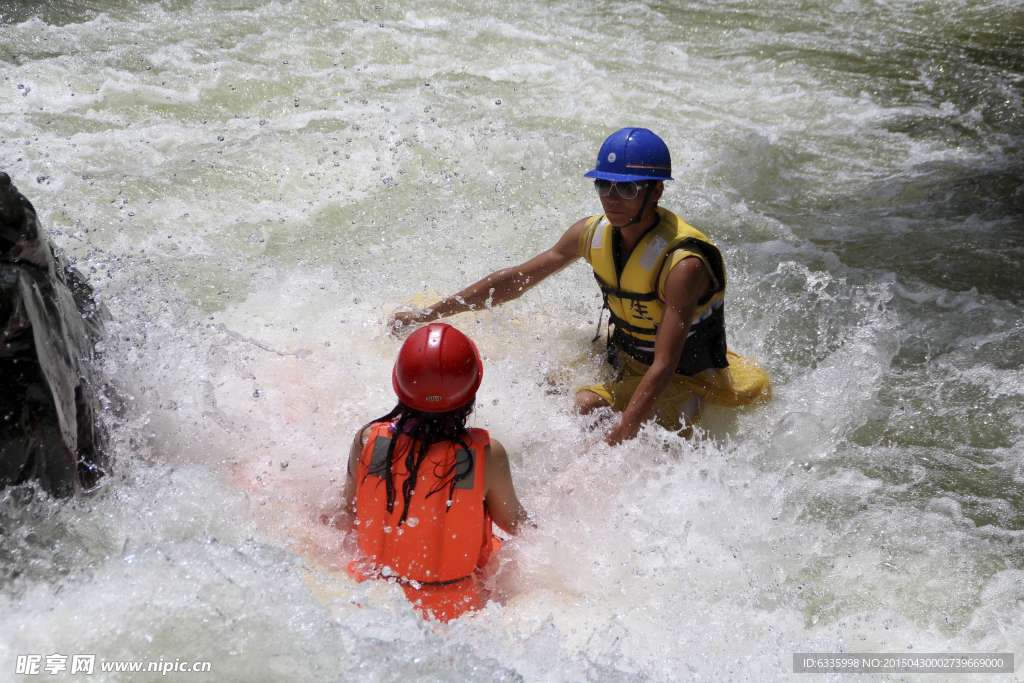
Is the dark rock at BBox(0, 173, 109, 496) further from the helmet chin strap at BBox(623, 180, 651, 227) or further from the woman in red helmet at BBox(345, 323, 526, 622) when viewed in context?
the helmet chin strap at BBox(623, 180, 651, 227)

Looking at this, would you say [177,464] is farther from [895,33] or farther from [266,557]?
[895,33]

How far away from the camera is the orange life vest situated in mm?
2285

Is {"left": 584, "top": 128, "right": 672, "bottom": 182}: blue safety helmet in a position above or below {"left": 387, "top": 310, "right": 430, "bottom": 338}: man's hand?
above

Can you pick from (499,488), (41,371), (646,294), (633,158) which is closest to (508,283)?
(646,294)

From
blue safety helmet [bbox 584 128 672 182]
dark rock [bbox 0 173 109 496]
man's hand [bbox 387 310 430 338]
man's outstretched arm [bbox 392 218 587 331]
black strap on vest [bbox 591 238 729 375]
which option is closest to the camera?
dark rock [bbox 0 173 109 496]

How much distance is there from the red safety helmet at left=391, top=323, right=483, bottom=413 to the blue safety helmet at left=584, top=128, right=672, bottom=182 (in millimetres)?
1129

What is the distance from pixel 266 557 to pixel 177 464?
0.89m

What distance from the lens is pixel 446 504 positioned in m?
2.29

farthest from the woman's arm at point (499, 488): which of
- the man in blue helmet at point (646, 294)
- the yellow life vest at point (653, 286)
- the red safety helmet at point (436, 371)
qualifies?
the yellow life vest at point (653, 286)

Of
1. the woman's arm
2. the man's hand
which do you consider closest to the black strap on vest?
the man's hand

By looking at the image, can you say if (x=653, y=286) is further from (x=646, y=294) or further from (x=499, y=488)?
(x=499, y=488)

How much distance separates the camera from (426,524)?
90.2 inches

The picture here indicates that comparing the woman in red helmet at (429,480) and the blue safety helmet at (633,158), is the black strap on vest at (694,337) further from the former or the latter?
the woman in red helmet at (429,480)

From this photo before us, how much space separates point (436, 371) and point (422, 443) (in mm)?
236
